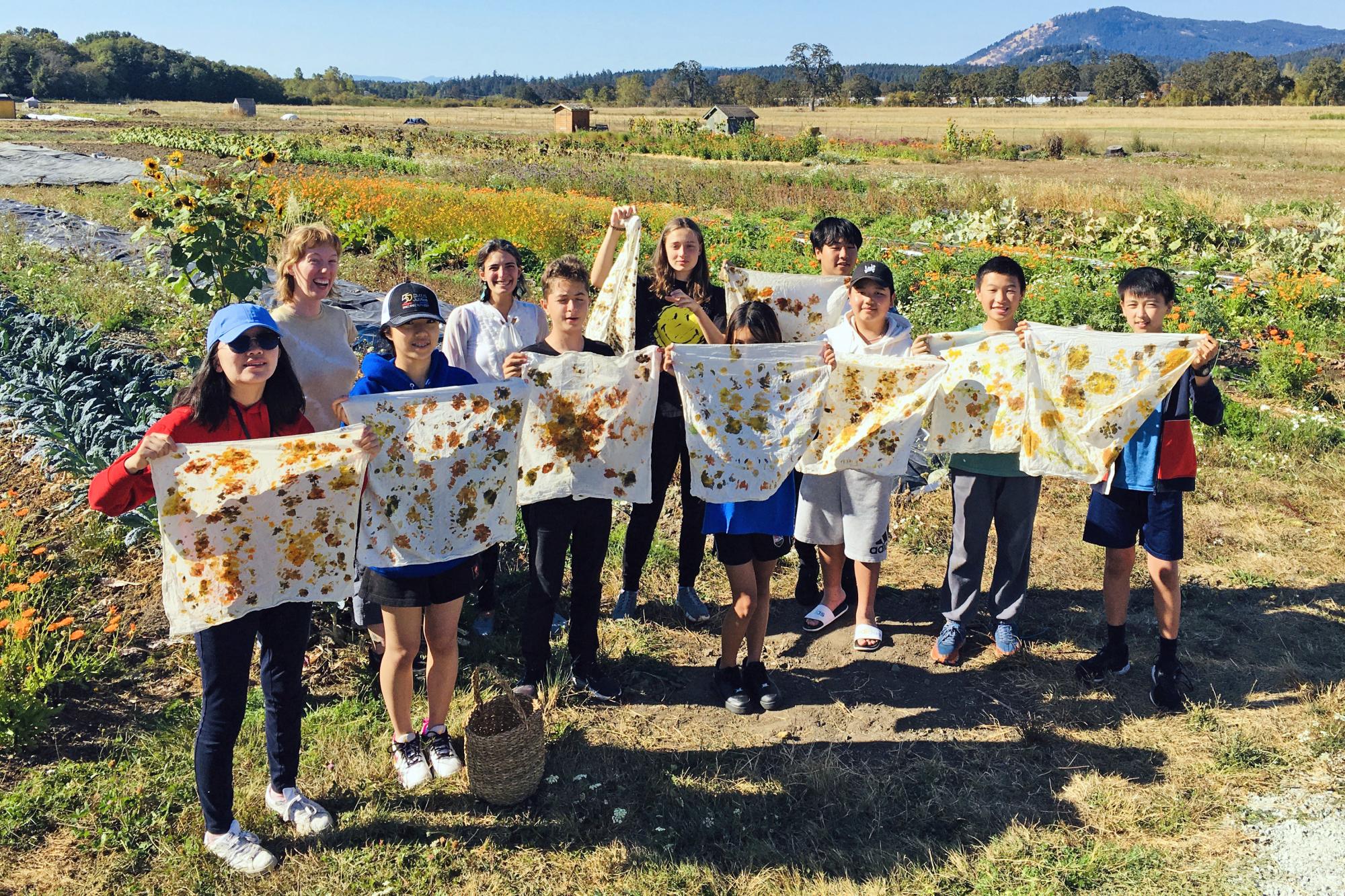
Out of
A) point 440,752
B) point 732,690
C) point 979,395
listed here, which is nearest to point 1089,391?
point 979,395

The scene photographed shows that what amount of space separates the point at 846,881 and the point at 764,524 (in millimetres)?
1499

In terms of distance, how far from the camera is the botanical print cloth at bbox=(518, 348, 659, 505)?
415cm

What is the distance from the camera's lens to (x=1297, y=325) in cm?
907

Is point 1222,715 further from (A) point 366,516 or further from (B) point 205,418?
(B) point 205,418

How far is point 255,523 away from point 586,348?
1.62m

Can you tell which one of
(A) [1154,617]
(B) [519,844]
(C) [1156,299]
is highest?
(C) [1156,299]

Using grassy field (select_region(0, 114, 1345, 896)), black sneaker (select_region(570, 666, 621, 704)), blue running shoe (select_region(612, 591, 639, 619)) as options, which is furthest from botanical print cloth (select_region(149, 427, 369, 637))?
blue running shoe (select_region(612, 591, 639, 619))

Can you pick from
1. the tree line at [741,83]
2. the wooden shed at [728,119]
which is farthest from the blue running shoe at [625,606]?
the tree line at [741,83]

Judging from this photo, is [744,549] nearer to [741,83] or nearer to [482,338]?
[482,338]

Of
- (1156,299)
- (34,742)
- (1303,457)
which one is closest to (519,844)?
(34,742)

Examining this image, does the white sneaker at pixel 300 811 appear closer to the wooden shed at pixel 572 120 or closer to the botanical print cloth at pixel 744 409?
the botanical print cloth at pixel 744 409

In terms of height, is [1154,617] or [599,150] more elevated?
[599,150]

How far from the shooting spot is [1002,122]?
71812 millimetres

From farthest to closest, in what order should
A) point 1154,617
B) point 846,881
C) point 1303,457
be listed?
1. point 1303,457
2. point 1154,617
3. point 846,881
